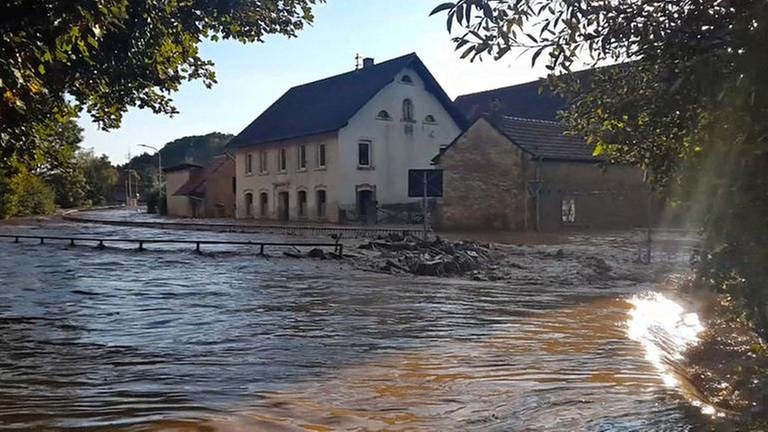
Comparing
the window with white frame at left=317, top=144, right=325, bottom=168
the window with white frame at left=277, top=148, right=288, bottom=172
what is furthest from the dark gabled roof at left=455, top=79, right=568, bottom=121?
the window with white frame at left=277, top=148, right=288, bottom=172

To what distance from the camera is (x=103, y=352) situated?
8055 millimetres

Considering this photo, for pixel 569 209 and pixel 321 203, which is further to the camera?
pixel 321 203

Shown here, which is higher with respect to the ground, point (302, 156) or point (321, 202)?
point (302, 156)

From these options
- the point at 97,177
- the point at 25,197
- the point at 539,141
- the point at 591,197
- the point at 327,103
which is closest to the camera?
the point at 591,197

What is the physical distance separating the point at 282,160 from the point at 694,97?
4648 centimetres

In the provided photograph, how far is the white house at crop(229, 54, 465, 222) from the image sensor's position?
44.1 meters

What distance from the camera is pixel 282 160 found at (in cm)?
5006

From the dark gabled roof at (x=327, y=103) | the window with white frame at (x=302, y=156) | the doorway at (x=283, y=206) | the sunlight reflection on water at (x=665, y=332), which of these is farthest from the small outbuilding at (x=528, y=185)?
the sunlight reflection on water at (x=665, y=332)

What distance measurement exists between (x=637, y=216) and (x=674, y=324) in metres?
25.2

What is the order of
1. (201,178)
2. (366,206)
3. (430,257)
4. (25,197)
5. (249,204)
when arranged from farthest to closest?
(201,178), (249,204), (25,197), (366,206), (430,257)

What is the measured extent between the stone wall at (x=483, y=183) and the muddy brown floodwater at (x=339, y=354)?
17.7 metres

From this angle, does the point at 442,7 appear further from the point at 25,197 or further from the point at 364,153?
the point at 25,197

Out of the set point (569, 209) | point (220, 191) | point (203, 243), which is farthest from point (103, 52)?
point (220, 191)

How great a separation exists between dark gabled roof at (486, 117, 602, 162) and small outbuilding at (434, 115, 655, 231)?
0.04 meters
